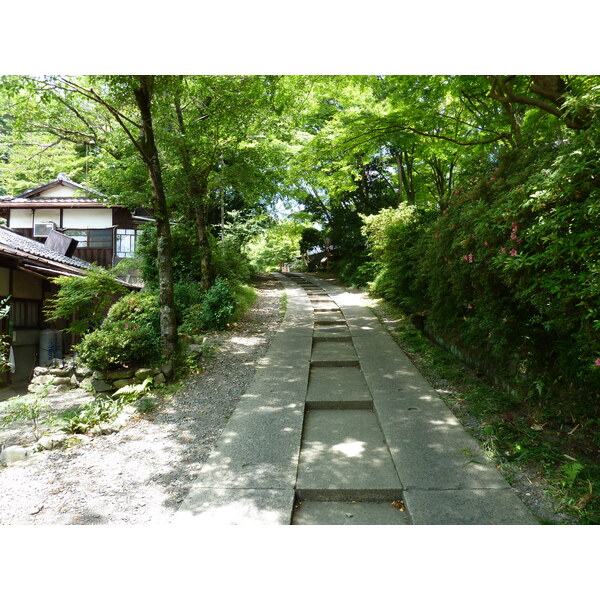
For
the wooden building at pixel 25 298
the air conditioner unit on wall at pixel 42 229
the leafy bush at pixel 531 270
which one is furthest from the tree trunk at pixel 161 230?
the air conditioner unit on wall at pixel 42 229

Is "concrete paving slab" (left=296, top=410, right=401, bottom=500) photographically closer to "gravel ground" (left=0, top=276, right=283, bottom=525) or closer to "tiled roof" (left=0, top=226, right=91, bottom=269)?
"gravel ground" (left=0, top=276, right=283, bottom=525)

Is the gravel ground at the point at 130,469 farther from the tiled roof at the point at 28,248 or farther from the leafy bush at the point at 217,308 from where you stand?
the tiled roof at the point at 28,248

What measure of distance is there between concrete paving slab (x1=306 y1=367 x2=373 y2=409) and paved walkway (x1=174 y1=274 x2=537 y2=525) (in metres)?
0.01

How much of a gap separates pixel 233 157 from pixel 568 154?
23.3 feet

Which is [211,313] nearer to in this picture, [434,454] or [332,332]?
[332,332]

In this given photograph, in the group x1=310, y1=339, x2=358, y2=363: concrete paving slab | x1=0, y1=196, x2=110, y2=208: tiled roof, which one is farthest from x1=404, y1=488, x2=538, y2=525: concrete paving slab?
x1=0, y1=196, x2=110, y2=208: tiled roof

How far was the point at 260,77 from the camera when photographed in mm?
6699

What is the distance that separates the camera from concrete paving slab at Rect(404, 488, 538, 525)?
243 centimetres

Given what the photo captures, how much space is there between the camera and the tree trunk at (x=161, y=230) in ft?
17.8

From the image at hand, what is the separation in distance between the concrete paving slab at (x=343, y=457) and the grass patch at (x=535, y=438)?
2.94ft

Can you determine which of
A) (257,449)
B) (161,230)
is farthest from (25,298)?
(257,449)

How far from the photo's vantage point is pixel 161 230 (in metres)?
5.62

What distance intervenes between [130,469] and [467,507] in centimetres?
261

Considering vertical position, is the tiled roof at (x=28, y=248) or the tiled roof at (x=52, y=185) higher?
the tiled roof at (x=52, y=185)
